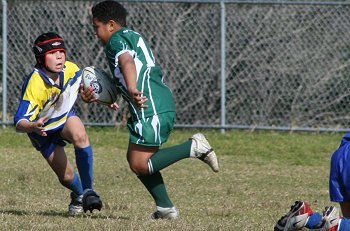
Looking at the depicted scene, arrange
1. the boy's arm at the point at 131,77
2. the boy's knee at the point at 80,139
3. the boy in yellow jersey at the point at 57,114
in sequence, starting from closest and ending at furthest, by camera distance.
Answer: the boy's arm at the point at 131,77, the boy in yellow jersey at the point at 57,114, the boy's knee at the point at 80,139

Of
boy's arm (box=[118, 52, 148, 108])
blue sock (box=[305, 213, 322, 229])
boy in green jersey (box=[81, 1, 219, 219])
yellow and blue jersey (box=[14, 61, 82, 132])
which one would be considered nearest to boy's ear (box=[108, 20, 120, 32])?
boy in green jersey (box=[81, 1, 219, 219])

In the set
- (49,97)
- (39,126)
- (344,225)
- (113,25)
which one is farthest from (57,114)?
(344,225)

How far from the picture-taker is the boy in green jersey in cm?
707

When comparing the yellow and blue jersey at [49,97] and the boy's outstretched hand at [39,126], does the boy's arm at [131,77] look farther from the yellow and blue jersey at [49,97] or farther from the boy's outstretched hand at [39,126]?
the yellow and blue jersey at [49,97]

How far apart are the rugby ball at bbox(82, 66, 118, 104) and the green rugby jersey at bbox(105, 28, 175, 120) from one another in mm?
121

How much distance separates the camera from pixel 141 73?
7152 millimetres

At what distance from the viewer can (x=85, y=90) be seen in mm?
7234

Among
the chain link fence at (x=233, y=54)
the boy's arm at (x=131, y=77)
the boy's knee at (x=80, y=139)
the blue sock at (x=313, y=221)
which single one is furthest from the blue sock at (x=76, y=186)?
the chain link fence at (x=233, y=54)

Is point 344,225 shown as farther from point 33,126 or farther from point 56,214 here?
point 56,214

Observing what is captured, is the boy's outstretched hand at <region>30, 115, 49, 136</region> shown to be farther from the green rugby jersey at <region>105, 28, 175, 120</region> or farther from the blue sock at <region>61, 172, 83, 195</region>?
the blue sock at <region>61, 172, 83, 195</region>

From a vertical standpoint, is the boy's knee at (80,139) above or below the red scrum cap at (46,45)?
below

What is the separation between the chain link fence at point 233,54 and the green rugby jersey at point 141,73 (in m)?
6.24

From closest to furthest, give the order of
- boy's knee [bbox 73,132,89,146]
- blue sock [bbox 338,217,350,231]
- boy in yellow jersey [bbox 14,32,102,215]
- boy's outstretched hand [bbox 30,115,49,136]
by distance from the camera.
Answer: blue sock [bbox 338,217,350,231] → boy's outstretched hand [bbox 30,115,49,136] → boy in yellow jersey [bbox 14,32,102,215] → boy's knee [bbox 73,132,89,146]

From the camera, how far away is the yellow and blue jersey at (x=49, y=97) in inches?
292
